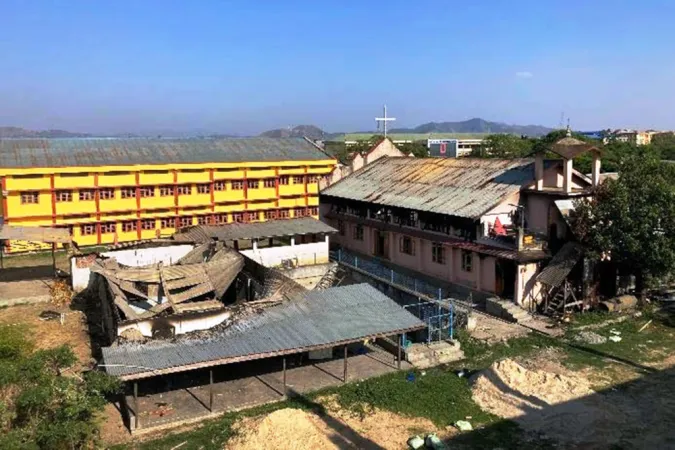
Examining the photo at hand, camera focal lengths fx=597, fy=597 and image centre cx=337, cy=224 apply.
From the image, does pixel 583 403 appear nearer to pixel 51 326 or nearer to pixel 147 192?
pixel 51 326

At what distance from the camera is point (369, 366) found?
67.3 ft

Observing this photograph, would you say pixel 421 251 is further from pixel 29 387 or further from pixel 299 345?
pixel 29 387

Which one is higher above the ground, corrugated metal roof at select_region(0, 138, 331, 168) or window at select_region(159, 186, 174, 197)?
corrugated metal roof at select_region(0, 138, 331, 168)

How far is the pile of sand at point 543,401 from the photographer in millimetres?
16016

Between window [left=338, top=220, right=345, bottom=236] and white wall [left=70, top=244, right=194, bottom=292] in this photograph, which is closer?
white wall [left=70, top=244, right=194, bottom=292]

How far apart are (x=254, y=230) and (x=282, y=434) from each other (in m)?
20.0

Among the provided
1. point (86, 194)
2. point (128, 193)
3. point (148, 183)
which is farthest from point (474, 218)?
point (86, 194)

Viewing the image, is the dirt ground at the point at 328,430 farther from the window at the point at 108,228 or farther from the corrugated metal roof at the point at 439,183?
the window at the point at 108,228

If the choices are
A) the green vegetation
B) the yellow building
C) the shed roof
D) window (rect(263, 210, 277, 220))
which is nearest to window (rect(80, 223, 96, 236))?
the yellow building

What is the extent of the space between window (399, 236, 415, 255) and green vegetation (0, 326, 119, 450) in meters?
18.8

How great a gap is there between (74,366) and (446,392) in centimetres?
1266

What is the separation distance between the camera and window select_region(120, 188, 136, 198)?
4212cm

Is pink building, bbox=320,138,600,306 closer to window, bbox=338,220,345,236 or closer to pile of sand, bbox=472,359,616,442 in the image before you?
window, bbox=338,220,345,236

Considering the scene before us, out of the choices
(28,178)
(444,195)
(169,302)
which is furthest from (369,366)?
(28,178)
